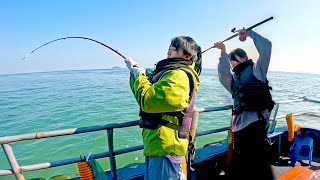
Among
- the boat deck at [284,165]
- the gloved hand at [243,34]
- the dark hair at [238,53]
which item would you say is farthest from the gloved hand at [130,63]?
the boat deck at [284,165]

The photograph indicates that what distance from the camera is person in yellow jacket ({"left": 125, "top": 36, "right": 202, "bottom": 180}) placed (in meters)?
1.87

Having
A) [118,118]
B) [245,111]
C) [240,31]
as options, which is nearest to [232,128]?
[245,111]

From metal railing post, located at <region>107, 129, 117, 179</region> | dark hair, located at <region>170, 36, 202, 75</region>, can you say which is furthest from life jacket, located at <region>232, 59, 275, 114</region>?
metal railing post, located at <region>107, 129, 117, 179</region>

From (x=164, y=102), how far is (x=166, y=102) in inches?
0.6

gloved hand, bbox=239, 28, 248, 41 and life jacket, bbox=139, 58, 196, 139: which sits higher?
gloved hand, bbox=239, 28, 248, 41

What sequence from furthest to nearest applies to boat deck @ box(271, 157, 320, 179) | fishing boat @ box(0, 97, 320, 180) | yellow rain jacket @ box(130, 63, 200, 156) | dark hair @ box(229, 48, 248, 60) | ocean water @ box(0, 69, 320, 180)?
ocean water @ box(0, 69, 320, 180)
boat deck @ box(271, 157, 320, 179)
dark hair @ box(229, 48, 248, 60)
fishing boat @ box(0, 97, 320, 180)
yellow rain jacket @ box(130, 63, 200, 156)

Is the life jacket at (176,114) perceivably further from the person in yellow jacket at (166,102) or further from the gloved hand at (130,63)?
the gloved hand at (130,63)

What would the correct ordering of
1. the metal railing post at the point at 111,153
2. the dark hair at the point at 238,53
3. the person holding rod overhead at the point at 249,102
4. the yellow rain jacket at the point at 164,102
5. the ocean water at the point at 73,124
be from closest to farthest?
the yellow rain jacket at the point at 164,102 → the metal railing post at the point at 111,153 → the person holding rod overhead at the point at 249,102 → the dark hair at the point at 238,53 → the ocean water at the point at 73,124

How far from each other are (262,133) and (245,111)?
0.40 metres

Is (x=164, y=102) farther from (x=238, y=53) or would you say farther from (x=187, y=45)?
(x=238, y=53)

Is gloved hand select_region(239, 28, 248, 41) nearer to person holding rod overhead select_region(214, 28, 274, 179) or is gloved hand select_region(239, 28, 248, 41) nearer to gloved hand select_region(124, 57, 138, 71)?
person holding rod overhead select_region(214, 28, 274, 179)

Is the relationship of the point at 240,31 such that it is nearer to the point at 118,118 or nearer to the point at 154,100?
the point at 154,100

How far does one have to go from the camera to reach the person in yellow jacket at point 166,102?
1.87m

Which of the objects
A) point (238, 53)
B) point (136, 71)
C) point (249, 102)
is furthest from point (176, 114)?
point (238, 53)
